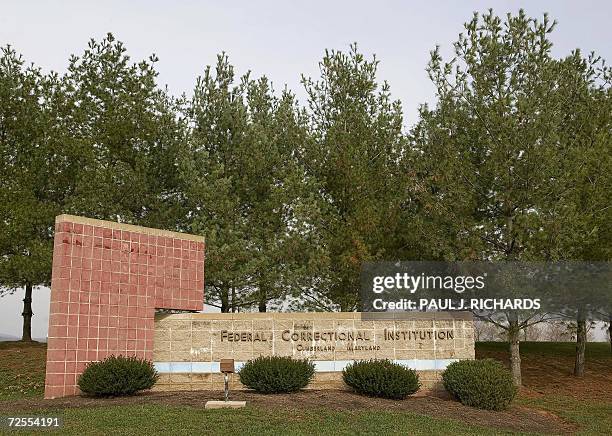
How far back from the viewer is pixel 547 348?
40.3m

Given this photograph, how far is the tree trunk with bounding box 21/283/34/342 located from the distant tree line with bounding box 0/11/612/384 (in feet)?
0.38

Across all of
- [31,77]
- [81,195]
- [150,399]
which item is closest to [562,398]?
[150,399]

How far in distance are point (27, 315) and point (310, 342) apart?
765 inches

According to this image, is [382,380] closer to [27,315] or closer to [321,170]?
[321,170]

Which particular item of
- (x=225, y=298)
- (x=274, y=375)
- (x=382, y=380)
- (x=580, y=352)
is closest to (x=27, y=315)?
(x=225, y=298)

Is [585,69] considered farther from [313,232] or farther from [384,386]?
[384,386]

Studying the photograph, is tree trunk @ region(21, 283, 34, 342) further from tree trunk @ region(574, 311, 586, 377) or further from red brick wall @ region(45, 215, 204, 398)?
tree trunk @ region(574, 311, 586, 377)

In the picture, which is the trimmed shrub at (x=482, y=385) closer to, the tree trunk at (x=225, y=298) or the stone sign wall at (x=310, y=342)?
the stone sign wall at (x=310, y=342)

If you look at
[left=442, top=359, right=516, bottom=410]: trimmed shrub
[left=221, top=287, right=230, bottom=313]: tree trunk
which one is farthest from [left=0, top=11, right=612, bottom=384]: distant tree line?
[left=442, top=359, right=516, bottom=410]: trimmed shrub

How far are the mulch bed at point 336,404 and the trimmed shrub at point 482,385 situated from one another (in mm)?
398

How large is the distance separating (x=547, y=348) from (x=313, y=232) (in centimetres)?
1849

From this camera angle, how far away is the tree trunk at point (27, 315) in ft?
115

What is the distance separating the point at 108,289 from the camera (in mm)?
20766

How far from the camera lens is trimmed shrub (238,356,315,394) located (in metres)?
19.9
